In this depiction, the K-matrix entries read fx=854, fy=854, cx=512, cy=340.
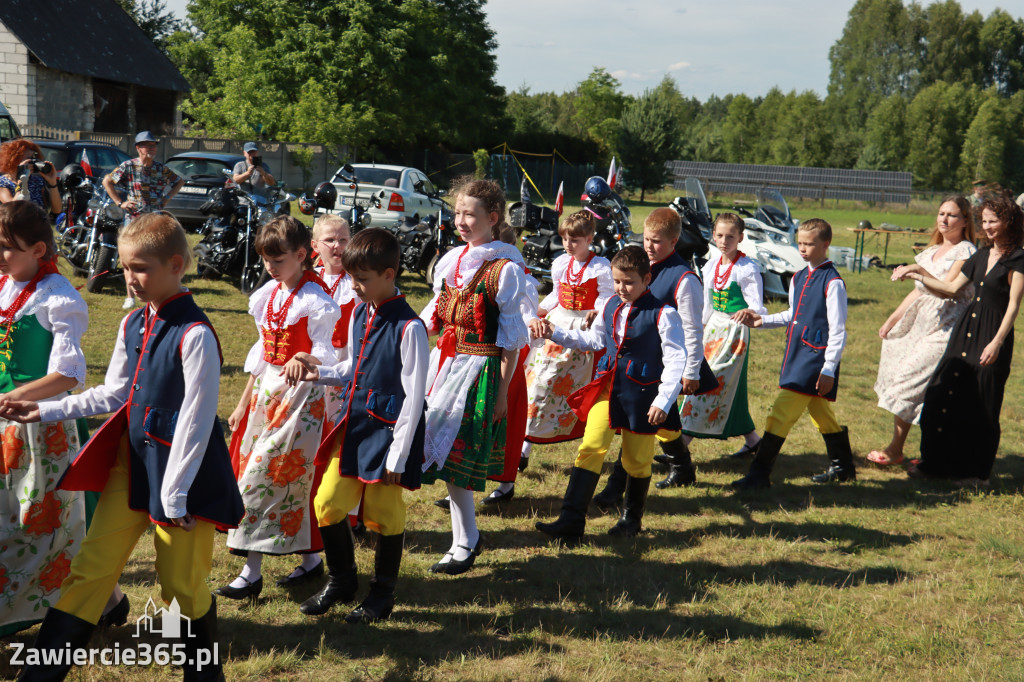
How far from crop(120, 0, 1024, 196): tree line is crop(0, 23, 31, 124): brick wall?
245 inches

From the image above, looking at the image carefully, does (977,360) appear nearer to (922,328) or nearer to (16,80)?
(922,328)

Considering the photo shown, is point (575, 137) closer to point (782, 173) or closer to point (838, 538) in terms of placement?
point (782, 173)

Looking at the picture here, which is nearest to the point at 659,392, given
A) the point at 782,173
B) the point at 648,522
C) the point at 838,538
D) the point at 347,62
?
the point at 648,522

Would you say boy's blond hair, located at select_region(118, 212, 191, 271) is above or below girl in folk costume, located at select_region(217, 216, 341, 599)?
above

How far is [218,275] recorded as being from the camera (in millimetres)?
12141

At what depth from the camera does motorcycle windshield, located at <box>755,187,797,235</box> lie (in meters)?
14.5

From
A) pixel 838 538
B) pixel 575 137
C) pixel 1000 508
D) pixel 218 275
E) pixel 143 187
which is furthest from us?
pixel 575 137

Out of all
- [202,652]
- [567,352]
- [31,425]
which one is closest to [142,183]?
[567,352]

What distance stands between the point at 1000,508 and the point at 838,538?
1464 millimetres

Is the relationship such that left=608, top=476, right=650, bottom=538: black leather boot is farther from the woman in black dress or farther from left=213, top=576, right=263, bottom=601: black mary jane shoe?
the woman in black dress

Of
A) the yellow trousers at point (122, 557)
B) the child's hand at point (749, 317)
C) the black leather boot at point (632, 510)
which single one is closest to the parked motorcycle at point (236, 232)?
the child's hand at point (749, 317)

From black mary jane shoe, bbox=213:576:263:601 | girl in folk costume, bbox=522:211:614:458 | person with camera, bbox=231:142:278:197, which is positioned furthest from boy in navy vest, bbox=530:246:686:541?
person with camera, bbox=231:142:278:197

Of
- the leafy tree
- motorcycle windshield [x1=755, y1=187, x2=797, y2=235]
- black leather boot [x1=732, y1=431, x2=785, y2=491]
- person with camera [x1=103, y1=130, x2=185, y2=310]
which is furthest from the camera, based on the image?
the leafy tree

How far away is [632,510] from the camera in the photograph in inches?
194
